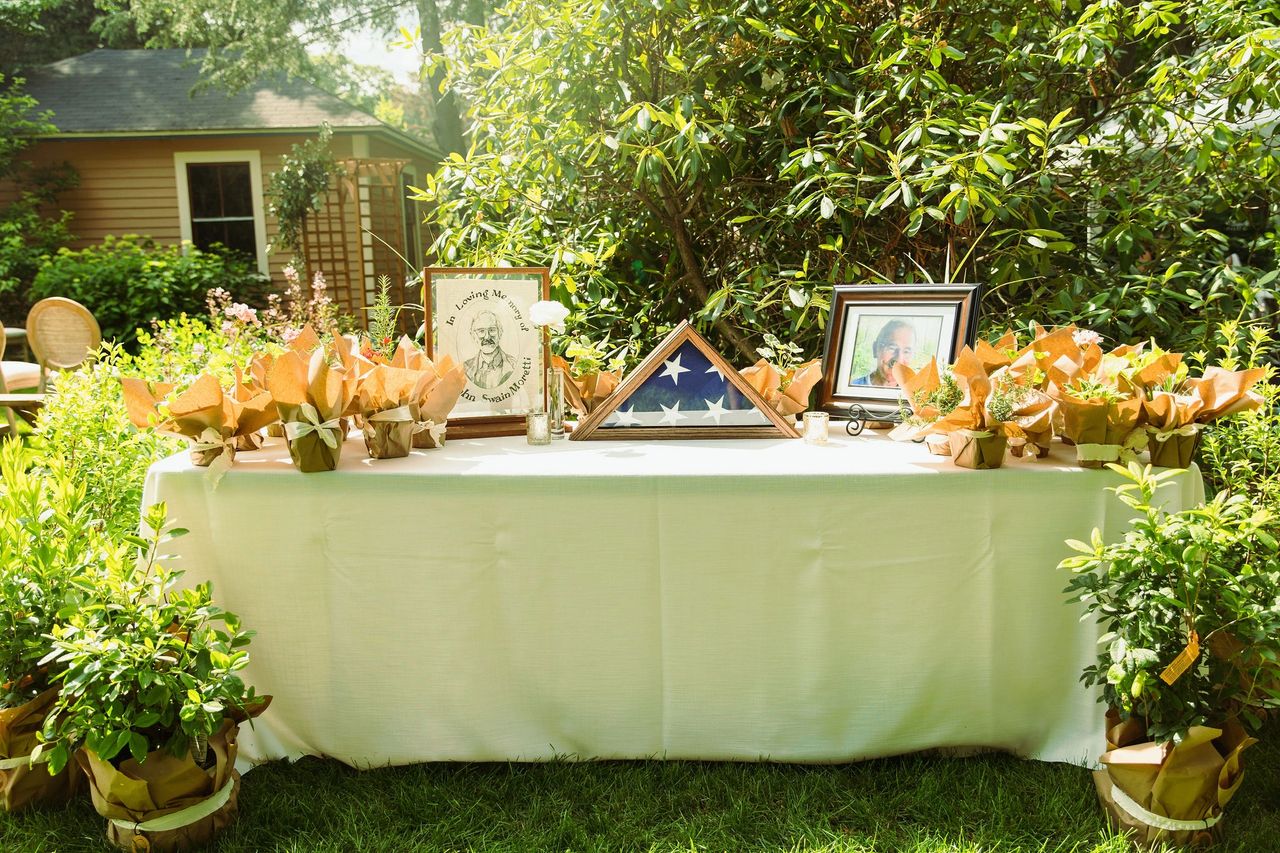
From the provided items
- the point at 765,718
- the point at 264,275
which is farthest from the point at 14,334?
the point at 765,718

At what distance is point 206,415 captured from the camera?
72.2 inches

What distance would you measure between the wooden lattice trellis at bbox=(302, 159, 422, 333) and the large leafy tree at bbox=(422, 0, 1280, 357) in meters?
6.71

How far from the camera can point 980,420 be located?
1816 mm

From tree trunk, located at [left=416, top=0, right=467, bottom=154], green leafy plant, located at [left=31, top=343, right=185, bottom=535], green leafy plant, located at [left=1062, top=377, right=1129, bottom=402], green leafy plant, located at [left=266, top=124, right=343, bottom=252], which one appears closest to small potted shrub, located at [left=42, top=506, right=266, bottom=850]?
green leafy plant, located at [left=31, top=343, right=185, bottom=535]

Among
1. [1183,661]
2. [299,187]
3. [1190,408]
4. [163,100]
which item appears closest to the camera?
[1183,661]

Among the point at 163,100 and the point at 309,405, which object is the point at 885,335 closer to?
the point at 309,405

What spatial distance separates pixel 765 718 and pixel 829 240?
1756mm

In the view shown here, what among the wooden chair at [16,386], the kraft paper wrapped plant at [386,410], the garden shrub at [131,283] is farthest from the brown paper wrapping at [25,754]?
the garden shrub at [131,283]

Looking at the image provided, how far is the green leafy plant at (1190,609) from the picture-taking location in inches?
60.5

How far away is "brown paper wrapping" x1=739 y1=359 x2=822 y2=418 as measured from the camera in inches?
92.8

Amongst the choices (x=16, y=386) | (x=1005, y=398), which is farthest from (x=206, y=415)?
(x=16, y=386)

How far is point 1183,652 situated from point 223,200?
1244 centimetres

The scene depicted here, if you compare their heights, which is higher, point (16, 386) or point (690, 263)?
point (690, 263)

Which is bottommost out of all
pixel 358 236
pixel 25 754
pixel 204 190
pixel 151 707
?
pixel 25 754
